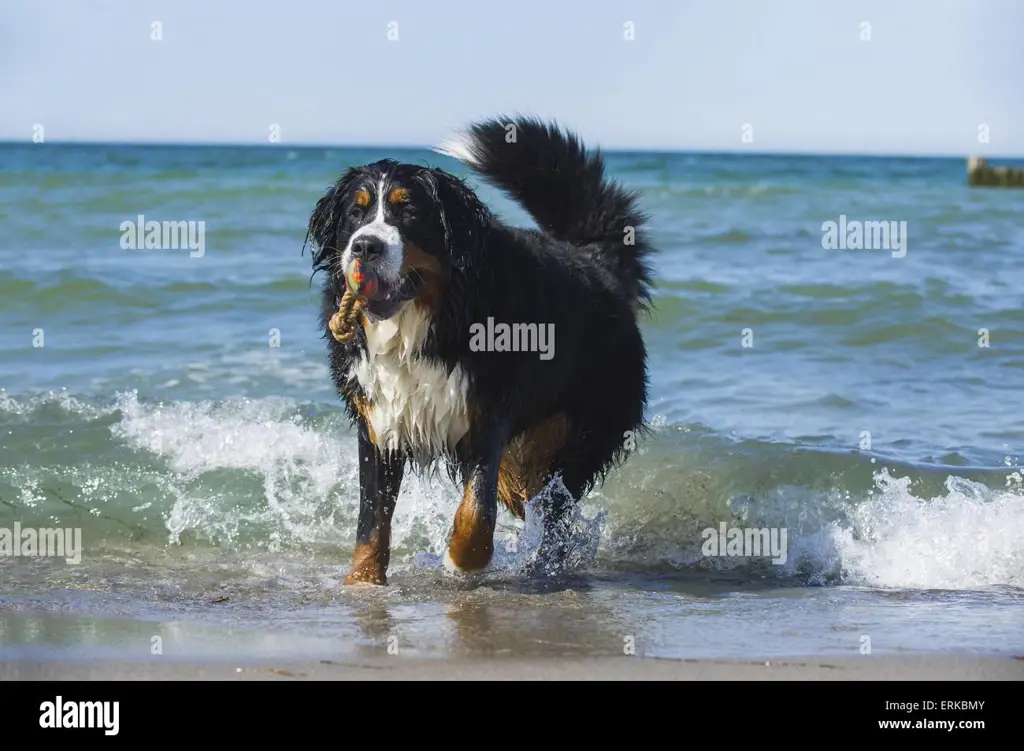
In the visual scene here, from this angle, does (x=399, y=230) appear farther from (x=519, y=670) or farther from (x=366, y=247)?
(x=519, y=670)

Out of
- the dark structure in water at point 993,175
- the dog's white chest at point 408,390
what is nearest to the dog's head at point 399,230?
the dog's white chest at point 408,390

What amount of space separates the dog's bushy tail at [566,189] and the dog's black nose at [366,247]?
137 centimetres

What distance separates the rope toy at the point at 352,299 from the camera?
15.8 feet

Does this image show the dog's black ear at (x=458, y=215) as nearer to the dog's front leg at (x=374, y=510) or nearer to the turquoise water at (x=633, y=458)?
the dog's front leg at (x=374, y=510)

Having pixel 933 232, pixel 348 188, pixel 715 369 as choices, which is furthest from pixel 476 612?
pixel 933 232

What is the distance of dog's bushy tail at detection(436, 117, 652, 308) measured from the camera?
609cm

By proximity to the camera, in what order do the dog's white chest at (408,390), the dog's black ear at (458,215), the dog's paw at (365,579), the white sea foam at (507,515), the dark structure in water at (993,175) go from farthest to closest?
1. the dark structure in water at (993,175)
2. the white sea foam at (507,515)
3. the dog's paw at (365,579)
4. the dog's white chest at (408,390)
5. the dog's black ear at (458,215)

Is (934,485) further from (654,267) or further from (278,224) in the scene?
(278,224)

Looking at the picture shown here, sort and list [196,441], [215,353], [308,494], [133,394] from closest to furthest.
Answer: [308,494], [196,441], [133,394], [215,353]

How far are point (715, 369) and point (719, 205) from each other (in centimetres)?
893

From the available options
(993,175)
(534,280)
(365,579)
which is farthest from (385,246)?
(993,175)

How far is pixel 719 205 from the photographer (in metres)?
17.9

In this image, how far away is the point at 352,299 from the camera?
497 centimetres

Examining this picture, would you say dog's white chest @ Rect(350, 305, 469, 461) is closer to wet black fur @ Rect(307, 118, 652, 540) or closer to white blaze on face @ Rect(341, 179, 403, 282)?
wet black fur @ Rect(307, 118, 652, 540)
